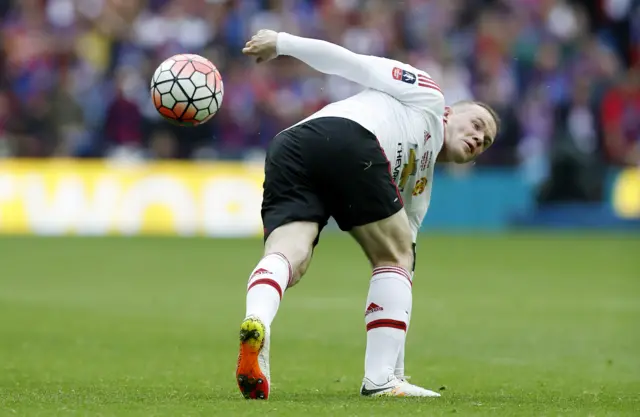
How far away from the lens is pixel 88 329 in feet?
30.2

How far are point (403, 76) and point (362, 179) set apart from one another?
655 millimetres

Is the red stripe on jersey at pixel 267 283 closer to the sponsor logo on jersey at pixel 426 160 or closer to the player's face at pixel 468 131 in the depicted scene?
the sponsor logo on jersey at pixel 426 160

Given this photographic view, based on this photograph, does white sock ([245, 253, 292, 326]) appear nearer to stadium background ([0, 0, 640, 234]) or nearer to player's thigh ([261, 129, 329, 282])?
player's thigh ([261, 129, 329, 282])

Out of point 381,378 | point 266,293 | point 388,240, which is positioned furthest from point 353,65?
point 381,378

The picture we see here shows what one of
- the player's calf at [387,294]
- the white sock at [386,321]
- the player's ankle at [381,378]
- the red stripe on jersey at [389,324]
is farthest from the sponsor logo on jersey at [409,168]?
the player's ankle at [381,378]

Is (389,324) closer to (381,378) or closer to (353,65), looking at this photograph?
(381,378)

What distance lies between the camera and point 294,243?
5.54m

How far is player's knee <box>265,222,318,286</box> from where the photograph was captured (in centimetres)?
552

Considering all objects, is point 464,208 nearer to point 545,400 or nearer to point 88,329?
point 88,329

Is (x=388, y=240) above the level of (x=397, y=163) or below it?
below

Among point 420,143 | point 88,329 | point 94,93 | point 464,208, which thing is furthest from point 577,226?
point 420,143

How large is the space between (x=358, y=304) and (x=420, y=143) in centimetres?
558

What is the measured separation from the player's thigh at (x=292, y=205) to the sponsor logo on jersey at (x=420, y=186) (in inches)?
25.6

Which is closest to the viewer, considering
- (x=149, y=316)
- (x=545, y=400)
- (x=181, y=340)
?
(x=545, y=400)
